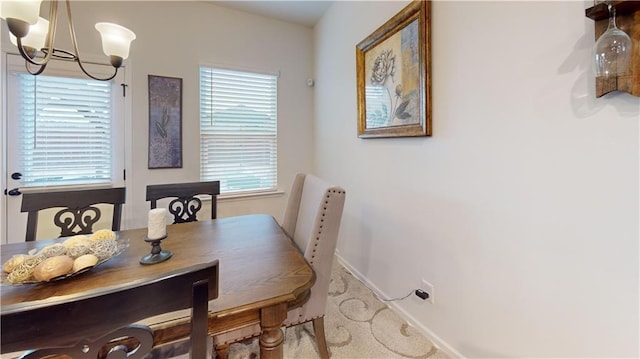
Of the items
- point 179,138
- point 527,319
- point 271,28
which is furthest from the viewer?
point 271,28

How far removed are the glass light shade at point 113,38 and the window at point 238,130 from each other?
1539 mm

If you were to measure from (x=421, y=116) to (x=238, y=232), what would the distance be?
1310mm

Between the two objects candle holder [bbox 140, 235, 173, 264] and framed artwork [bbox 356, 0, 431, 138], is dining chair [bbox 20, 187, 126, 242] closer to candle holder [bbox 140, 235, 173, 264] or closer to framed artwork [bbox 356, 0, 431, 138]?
candle holder [bbox 140, 235, 173, 264]

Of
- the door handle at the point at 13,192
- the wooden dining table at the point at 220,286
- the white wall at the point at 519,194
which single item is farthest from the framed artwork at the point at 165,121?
the white wall at the point at 519,194

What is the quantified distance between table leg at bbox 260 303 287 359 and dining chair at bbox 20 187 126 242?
1.35m

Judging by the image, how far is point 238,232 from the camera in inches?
63.4

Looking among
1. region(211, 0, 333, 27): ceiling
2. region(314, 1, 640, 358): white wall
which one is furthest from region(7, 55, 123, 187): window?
region(314, 1, 640, 358): white wall

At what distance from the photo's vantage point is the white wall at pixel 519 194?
0.94 m

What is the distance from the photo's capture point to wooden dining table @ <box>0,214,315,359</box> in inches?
21.0

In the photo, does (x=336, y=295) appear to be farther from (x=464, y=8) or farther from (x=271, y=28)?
(x=271, y=28)

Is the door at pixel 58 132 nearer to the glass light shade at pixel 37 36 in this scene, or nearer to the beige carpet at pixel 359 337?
the glass light shade at pixel 37 36

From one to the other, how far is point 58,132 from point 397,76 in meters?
2.97

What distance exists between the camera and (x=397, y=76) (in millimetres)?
1919

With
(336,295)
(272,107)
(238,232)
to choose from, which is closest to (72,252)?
(238,232)
